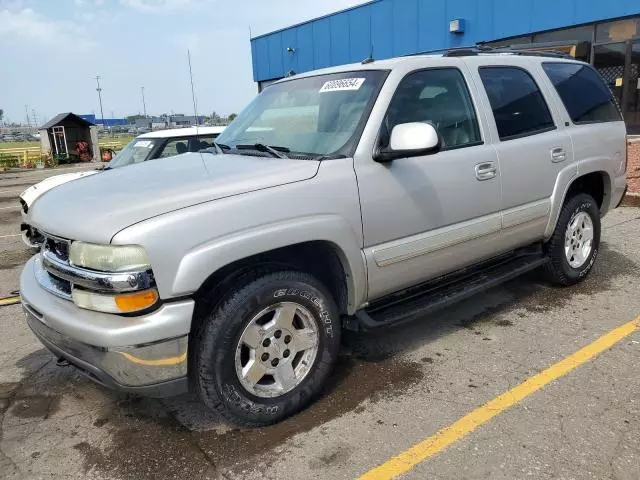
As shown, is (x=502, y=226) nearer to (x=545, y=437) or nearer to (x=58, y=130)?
(x=545, y=437)

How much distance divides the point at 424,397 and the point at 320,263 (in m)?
0.99

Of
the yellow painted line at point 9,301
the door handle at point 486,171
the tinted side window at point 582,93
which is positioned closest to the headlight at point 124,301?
the door handle at point 486,171

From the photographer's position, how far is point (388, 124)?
10.5 feet

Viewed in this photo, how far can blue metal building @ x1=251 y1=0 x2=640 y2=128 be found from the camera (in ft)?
34.7

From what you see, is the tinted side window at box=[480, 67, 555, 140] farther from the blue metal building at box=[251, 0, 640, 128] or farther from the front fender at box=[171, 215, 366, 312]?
the blue metal building at box=[251, 0, 640, 128]

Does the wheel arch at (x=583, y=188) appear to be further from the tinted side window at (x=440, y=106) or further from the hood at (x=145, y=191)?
the hood at (x=145, y=191)

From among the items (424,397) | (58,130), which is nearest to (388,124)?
(424,397)

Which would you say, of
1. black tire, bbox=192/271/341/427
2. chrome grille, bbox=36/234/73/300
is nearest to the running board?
black tire, bbox=192/271/341/427

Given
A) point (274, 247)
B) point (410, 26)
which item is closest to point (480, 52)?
point (274, 247)

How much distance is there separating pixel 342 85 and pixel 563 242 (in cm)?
245

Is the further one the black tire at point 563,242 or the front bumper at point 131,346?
the black tire at point 563,242

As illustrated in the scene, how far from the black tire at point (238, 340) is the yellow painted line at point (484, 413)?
2.06ft

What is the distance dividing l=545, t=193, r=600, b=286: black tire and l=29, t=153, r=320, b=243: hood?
2.57 meters

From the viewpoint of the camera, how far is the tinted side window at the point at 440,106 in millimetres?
3336
